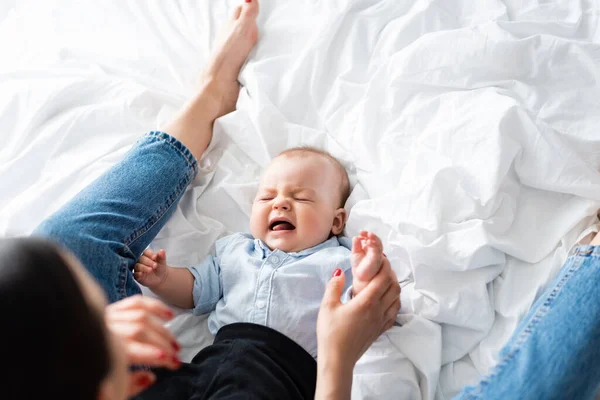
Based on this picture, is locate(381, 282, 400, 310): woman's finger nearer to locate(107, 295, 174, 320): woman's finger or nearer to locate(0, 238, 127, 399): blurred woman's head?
locate(107, 295, 174, 320): woman's finger

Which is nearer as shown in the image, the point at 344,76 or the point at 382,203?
the point at 382,203

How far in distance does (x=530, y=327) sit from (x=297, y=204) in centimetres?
50

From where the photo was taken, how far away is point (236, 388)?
0.99m

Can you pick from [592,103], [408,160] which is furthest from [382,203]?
[592,103]

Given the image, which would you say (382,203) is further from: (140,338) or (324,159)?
(140,338)

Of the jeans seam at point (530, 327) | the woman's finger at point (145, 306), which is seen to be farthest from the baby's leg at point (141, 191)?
the jeans seam at point (530, 327)

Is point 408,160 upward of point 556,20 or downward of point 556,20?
downward

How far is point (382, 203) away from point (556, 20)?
602mm

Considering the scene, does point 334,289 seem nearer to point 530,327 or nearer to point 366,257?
point 366,257

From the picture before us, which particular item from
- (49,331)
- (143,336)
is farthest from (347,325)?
(49,331)

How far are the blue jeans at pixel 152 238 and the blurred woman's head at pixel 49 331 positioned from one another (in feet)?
1.54

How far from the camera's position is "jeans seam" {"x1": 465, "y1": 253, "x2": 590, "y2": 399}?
0.90 m

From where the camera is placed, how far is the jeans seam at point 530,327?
35.2 inches

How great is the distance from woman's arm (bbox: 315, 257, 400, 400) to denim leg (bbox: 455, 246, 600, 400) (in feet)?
0.60
